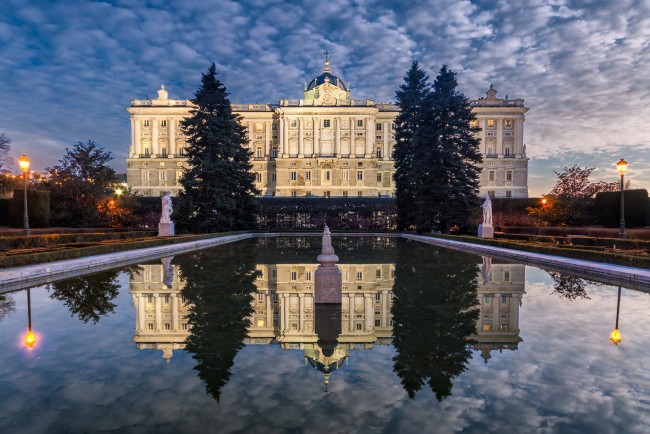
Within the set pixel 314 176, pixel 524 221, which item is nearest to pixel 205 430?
pixel 524 221

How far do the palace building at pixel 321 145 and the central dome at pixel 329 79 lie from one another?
1.04 meters

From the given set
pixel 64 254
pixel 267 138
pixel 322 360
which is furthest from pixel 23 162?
pixel 267 138

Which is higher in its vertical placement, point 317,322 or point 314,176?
point 314,176

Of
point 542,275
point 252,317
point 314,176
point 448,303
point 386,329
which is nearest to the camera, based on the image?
point 386,329

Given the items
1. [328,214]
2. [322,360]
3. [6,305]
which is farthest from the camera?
[328,214]

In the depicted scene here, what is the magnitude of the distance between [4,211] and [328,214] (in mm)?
24064

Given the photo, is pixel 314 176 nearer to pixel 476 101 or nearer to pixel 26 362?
pixel 476 101

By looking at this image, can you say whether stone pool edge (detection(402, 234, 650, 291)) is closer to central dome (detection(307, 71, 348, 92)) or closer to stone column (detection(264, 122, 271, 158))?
stone column (detection(264, 122, 271, 158))

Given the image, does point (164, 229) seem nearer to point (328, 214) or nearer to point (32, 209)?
point (32, 209)

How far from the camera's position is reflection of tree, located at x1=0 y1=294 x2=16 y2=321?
5.90m

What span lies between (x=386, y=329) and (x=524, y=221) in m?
27.2

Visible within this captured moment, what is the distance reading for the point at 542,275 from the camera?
9891mm

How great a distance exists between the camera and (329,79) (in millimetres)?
67312

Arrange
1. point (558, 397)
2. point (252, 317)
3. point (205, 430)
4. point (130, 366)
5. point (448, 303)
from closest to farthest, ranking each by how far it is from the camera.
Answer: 1. point (205, 430)
2. point (558, 397)
3. point (130, 366)
4. point (252, 317)
5. point (448, 303)
